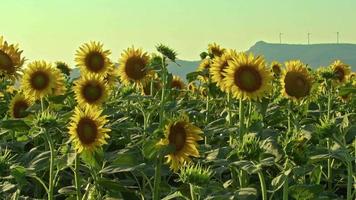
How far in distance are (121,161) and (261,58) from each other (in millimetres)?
1770

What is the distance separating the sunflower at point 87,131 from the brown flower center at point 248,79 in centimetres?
149

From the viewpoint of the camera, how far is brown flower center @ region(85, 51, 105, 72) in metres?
7.78

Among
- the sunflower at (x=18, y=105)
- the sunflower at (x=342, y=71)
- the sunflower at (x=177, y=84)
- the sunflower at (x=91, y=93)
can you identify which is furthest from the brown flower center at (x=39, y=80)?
the sunflower at (x=342, y=71)

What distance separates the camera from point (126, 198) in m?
4.88

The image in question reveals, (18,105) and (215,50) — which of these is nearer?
(18,105)

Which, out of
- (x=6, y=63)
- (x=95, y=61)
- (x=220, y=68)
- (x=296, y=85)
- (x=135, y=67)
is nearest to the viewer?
(x=220, y=68)

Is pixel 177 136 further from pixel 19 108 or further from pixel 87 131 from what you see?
pixel 19 108

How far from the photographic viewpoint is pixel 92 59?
782cm

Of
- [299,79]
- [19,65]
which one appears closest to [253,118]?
[299,79]

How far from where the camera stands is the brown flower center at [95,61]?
7.78m

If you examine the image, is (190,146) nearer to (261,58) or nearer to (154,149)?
(154,149)

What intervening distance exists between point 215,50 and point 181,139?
12.9 ft

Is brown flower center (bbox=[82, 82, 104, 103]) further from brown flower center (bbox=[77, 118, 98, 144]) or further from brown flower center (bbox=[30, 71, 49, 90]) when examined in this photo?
brown flower center (bbox=[77, 118, 98, 144])

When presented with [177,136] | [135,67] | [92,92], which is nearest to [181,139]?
[177,136]
